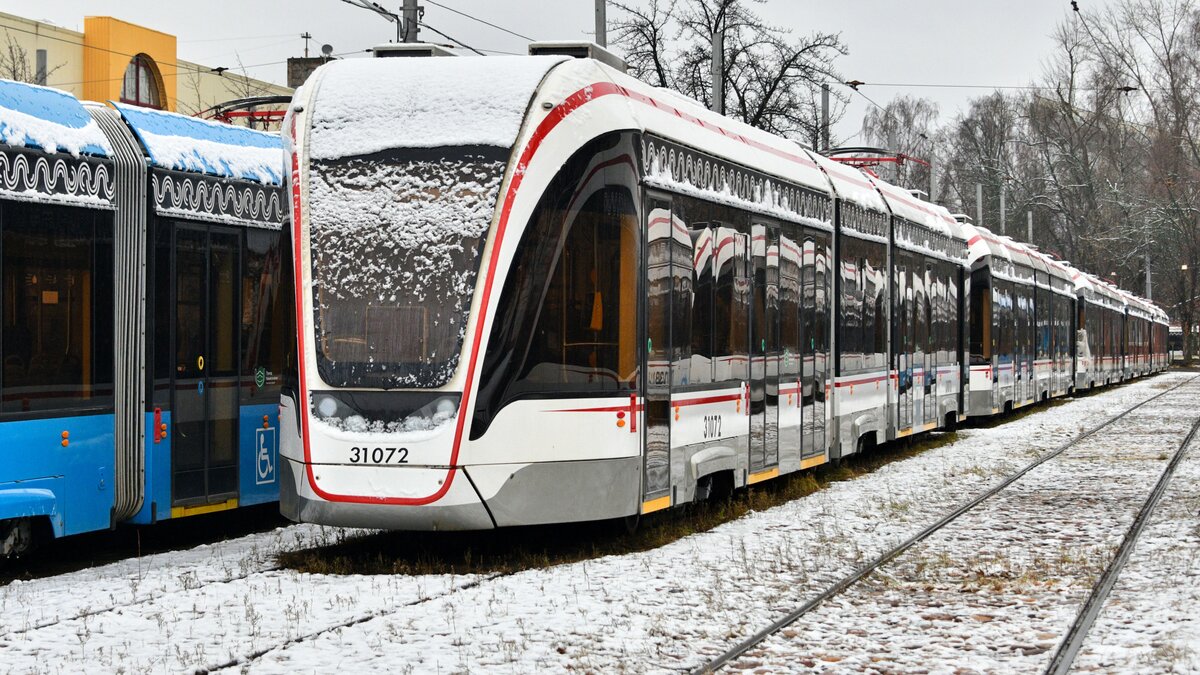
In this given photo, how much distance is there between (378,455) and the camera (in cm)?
998

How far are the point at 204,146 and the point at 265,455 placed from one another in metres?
2.39

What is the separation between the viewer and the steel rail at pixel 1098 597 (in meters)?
7.80

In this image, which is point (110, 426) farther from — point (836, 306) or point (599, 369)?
point (836, 306)

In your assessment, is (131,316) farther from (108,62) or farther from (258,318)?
(108,62)

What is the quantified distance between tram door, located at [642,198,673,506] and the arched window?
33271 mm

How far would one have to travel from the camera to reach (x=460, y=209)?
10.2 m

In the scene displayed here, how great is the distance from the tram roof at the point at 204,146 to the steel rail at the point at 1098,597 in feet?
19.8

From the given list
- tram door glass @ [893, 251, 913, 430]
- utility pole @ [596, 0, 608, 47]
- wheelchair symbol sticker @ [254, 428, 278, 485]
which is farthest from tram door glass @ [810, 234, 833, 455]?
utility pole @ [596, 0, 608, 47]

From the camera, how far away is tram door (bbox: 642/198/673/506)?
11.1 metres

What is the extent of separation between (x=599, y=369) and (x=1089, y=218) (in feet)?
238

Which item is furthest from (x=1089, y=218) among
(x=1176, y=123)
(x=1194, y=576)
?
(x=1194, y=576)

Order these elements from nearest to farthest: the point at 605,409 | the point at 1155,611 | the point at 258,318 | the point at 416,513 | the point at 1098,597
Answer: the point at 1155,611, the point at 1098,597, the point at 416,513, the point at 605,409, the point at 258,318

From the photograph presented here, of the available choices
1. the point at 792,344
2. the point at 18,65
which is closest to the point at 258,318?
the point at 792,344

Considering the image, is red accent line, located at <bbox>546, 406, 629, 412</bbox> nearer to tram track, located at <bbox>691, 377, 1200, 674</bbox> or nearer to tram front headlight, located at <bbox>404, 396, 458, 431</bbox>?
tram front headlight, located at <bbox>404, 396, 458, 431</bbox>
